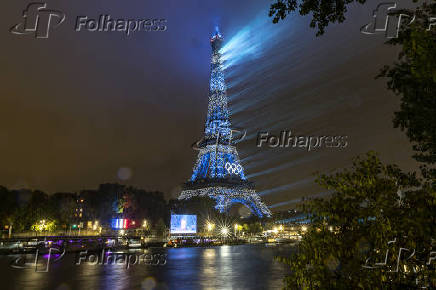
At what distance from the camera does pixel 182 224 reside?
196 feet

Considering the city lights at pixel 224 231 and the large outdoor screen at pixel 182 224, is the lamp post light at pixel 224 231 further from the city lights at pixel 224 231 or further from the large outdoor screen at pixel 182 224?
the large outdoor screen at pixel 182 224

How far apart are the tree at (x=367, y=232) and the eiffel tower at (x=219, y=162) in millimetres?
82189

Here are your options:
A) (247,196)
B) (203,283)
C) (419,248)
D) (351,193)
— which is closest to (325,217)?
(351,193)

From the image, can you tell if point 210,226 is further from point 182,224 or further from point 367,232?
point 367,232

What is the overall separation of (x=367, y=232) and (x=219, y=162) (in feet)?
288

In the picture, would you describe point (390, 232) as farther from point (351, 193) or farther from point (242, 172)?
point (242, 172)

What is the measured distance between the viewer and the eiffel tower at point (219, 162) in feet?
290

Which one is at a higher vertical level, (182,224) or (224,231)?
(182,224)

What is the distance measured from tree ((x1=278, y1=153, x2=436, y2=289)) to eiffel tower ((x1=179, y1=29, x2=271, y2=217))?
8219 centimetres

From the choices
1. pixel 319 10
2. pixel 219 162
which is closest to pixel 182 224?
pixel 219 162

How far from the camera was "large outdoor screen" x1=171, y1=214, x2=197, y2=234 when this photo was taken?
58.9 metres

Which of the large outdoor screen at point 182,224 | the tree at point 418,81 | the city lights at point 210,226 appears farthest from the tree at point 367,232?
the city lights at point 210,226

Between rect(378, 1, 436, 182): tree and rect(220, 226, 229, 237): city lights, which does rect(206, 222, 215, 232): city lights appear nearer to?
rect(220, 226, 229, 237): city lights

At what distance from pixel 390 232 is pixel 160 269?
2261 centimetres
